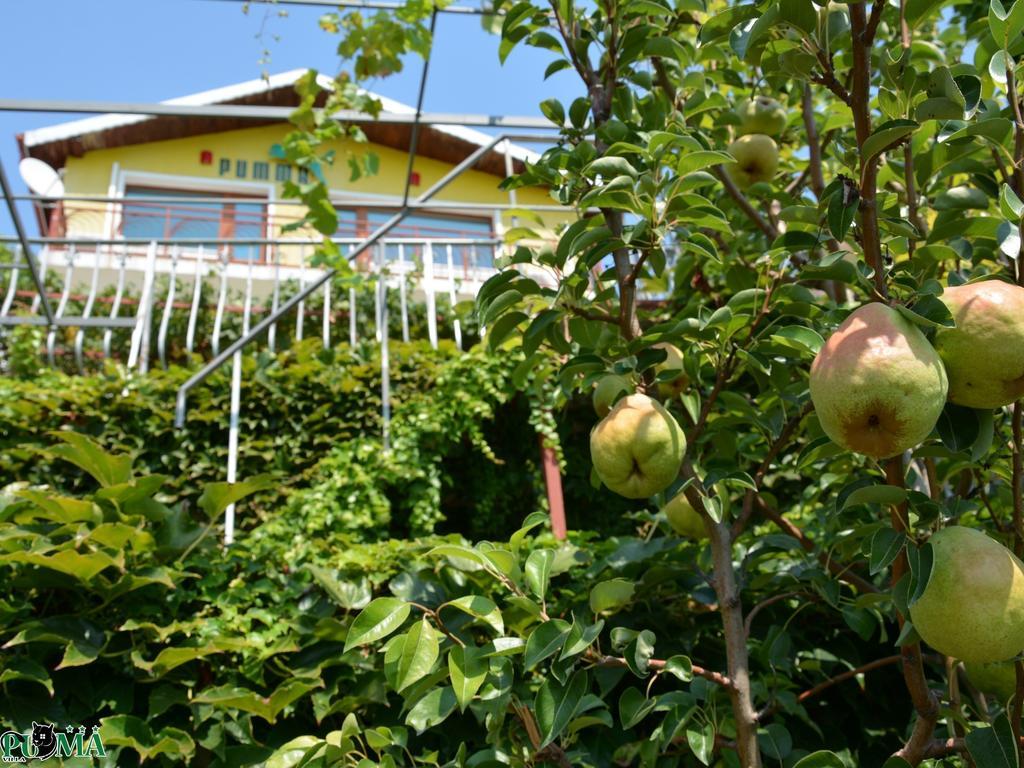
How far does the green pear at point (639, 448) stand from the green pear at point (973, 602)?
17.9 inches

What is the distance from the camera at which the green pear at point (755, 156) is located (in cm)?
223

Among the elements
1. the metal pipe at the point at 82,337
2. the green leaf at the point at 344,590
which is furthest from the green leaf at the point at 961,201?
the metal pipe at the point at 82,337

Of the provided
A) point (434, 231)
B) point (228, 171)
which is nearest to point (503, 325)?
point (434, 231)

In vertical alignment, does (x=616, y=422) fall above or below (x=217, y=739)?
above

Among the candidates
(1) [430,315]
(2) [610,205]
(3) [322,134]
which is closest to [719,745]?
(2) [610,205]

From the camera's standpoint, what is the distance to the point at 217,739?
85.0 inches

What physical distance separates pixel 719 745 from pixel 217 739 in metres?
1.30

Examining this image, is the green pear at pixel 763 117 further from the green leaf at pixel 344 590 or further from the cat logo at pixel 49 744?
the cat logo at pixel 49 744

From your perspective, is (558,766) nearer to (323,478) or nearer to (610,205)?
(610,205)

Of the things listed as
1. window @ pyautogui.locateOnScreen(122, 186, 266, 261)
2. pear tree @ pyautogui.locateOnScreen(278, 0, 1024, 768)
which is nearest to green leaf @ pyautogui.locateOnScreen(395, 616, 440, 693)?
pear tree @ pyautogui.locateOnScreen(278, 0, 1024, 768)

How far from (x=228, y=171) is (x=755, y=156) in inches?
480

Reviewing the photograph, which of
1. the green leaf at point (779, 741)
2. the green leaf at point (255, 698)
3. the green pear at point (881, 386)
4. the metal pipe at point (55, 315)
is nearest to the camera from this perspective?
the green pear at point (881, 386)

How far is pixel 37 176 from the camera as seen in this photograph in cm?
1095

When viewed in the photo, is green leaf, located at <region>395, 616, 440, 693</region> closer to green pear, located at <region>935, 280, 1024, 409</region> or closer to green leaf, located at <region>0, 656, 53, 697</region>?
green pear, located at <region>935, 280, 1024, 409</region>
